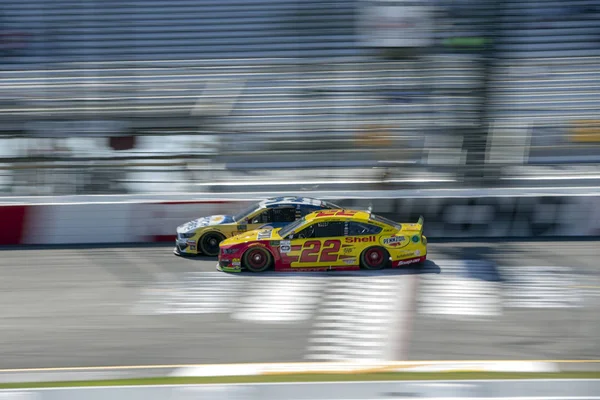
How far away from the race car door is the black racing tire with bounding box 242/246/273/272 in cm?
33

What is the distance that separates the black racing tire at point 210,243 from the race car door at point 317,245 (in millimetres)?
1665

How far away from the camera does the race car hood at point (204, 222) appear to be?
48.2 feet

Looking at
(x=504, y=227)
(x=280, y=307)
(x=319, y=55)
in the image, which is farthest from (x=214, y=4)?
(x=280, y=307)

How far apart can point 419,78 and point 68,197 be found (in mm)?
7627

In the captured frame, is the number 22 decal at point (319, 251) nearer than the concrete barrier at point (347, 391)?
No

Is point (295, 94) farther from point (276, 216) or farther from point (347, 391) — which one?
point (347, 391)

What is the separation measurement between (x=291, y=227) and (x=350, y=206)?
2223 millimetres

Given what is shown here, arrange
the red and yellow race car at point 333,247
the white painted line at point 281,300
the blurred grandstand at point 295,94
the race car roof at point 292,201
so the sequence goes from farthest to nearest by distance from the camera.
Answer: the blurred grandstand at point 295,94 → the race car roof at point 292,201 → the red and yellow race car at point 333,247 → the white painted line at point 281,300

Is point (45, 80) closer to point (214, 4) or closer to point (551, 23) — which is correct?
point (214, 4)

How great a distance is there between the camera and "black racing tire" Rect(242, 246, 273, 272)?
13.6 metres

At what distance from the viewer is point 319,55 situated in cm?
2070

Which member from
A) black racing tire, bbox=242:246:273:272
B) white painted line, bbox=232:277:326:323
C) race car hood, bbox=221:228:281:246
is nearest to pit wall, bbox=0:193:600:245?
race car hood, bbox=221:228:281:246

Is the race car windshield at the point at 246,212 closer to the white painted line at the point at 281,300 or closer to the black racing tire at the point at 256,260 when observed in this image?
the black racing tire at the point at 256,260

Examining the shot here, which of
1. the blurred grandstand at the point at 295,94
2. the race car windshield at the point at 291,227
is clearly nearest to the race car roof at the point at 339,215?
the race car windshield at the point at 291,227
